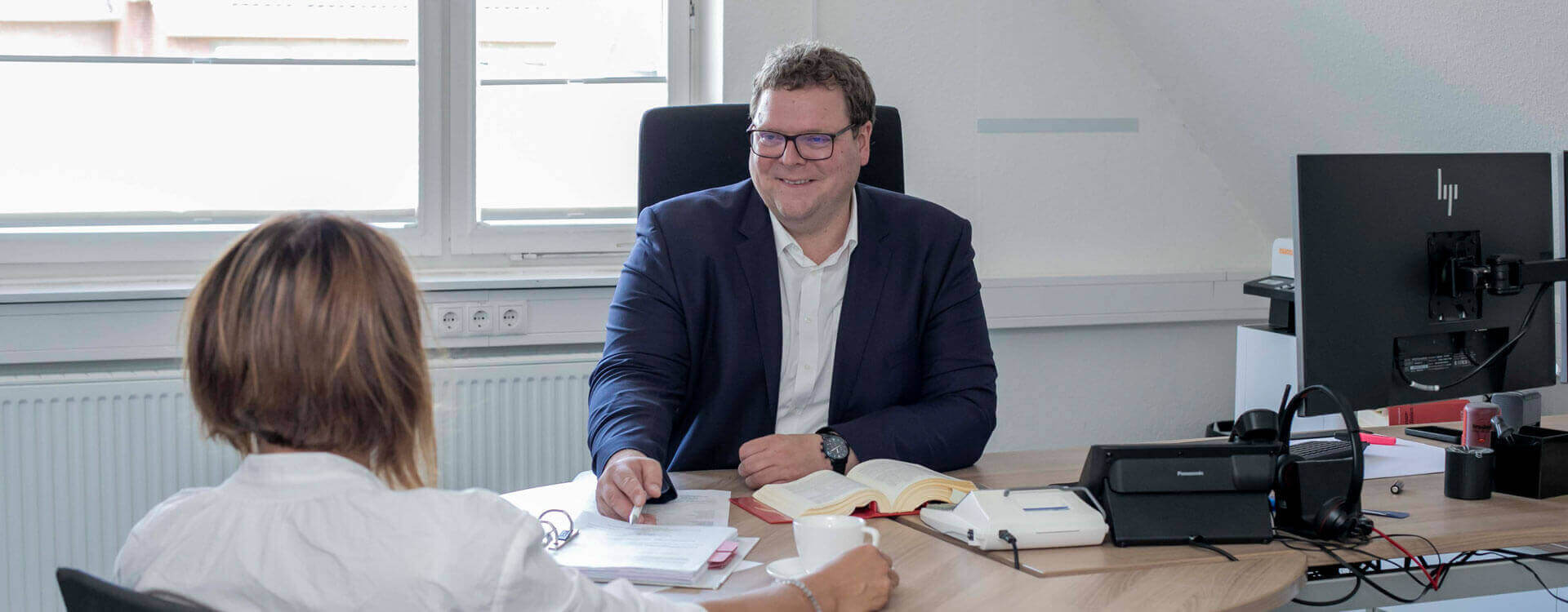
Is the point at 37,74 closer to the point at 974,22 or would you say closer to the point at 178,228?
the point at 178,228

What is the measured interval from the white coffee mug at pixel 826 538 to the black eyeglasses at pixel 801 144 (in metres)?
0.78

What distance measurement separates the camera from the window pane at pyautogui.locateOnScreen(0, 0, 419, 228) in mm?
2738

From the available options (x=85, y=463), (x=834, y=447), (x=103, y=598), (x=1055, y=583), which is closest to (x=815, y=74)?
(x=834, y=447)

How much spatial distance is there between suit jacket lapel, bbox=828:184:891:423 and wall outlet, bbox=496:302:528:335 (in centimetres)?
114

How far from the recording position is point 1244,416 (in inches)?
62.7

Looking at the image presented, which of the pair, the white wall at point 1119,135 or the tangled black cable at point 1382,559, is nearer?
the tangled black cable at point 1382,559

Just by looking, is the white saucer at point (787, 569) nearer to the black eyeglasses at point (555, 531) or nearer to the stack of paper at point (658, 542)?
the stack of paper at point (658, 542)

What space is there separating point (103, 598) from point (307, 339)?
0.21 meters

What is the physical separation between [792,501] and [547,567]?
2.04 feet

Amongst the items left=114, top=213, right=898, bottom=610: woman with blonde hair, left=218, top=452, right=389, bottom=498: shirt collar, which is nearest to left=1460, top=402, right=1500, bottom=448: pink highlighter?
left=114, top=213, right=898, bottom=610: woman with blonde hair

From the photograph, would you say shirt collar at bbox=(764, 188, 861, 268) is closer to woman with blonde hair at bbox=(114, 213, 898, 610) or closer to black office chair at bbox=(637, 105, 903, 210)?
black office chair at bbox=(637, 105, 903, 210)

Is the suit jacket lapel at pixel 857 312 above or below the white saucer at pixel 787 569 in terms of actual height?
above

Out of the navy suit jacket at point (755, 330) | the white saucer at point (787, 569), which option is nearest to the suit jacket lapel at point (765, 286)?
the navy suit jacket at point (755, 330)

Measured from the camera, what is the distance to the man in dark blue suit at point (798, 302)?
1.90m
